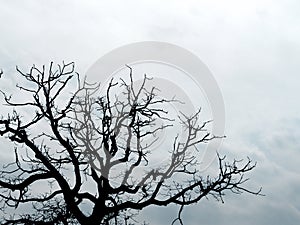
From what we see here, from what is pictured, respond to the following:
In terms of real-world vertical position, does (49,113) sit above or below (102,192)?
above

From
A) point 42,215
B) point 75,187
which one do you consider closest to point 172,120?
point 75,187

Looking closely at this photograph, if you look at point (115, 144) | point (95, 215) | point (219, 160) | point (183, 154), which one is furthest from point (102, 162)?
point (219, 160)

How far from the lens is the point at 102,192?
603 inches

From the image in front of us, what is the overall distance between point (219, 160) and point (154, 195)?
2.56m

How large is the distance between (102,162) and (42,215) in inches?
101

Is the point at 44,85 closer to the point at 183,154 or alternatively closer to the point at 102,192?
the point at 102,192

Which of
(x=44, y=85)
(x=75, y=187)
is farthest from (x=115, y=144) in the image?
(x=44, y=85)

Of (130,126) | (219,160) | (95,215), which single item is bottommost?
(95,215)

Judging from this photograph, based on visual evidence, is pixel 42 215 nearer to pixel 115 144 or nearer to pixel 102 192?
pixel 102 192

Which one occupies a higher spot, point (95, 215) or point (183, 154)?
point (183, 154)

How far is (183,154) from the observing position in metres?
16.7

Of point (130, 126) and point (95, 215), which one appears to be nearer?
point (95, 215)

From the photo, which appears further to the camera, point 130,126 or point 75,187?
point 130,126

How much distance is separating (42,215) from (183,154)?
519 cm
